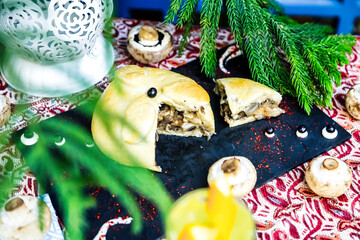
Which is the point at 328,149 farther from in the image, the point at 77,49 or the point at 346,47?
the point at 77,49

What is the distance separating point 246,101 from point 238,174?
1.53 feet

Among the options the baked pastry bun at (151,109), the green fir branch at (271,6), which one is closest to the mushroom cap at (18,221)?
the baked pastry bun at (151,109)

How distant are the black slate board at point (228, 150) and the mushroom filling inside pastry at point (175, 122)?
0.04 m

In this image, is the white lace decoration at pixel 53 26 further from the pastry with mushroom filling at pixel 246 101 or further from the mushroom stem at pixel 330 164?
the mushroom stem at pixel 330 164

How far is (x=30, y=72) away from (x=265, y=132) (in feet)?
3.90

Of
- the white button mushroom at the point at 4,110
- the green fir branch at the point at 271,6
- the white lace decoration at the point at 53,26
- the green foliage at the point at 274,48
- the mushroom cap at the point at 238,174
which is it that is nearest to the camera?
the white lace decoration at the point at 53,26

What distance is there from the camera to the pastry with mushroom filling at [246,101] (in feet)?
6.46

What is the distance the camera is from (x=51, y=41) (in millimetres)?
1600

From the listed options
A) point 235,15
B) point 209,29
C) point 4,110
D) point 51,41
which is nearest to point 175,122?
point 209,29

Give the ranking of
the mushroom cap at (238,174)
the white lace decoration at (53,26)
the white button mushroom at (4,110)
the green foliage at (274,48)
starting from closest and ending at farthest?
1. the white lace decoration at (53,26)
2. the mushroom cap at (238,174)
3. the white button mushroom at (4,110)
4. the green foliage at (274,48)

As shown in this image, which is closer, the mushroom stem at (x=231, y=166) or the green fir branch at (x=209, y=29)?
the mushroom stem at (x=231, y=166)

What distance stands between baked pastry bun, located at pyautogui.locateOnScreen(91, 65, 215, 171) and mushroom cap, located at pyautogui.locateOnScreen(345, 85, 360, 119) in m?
0.73

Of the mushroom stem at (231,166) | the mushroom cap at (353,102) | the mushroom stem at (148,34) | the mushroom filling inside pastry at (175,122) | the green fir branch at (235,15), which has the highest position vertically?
the green fir branch at (235,15)

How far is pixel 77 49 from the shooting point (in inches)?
67.6
